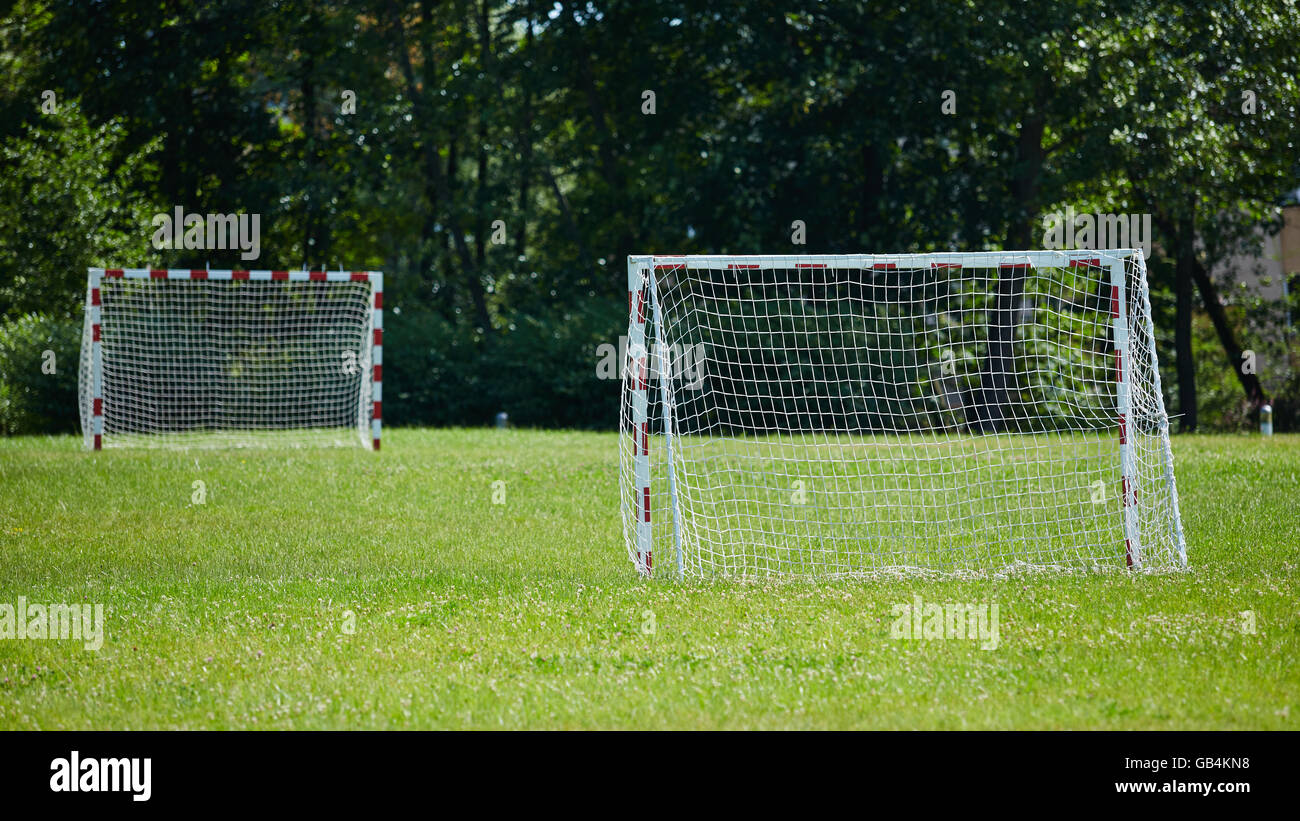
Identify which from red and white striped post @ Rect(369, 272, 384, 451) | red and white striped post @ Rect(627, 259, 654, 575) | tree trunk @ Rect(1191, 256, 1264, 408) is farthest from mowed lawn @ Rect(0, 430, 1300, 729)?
tree trunk @ Rect(1191, 256, 1264, 408)

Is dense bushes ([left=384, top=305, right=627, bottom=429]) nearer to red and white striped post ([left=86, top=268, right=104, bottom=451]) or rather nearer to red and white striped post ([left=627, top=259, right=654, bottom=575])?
red and white striped post ([left=86, top=268, right=104, bottom=451])

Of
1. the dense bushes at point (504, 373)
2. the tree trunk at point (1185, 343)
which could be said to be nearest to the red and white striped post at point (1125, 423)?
the dense bushes at point (504, 373)

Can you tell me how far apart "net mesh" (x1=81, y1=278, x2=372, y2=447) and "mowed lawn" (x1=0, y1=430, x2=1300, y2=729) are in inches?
338

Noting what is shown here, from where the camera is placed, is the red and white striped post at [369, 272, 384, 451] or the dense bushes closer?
the red and white striped post at [369, 272, 384, 451]

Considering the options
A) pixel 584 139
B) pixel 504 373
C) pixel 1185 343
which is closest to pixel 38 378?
pixel 504 373

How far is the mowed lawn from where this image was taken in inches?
221

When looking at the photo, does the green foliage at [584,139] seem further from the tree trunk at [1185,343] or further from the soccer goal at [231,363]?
the soccer goal at [231,363]

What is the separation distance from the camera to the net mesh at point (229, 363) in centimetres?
2022

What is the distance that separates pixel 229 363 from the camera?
72.1 feet

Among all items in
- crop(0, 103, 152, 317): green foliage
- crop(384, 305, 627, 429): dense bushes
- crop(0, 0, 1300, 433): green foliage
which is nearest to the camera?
crop(0, 103, 152, 317): green foliage

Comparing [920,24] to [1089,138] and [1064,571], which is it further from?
[1064,571]

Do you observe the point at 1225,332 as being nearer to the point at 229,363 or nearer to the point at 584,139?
the point at 584,139

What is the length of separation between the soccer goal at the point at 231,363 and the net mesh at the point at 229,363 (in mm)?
20

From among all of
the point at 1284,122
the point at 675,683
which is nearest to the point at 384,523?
the point at 675,683
